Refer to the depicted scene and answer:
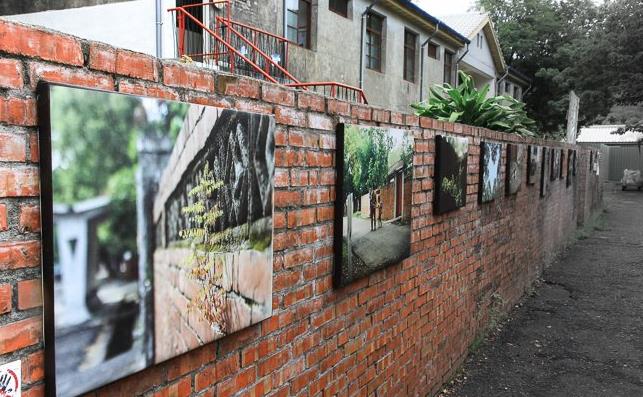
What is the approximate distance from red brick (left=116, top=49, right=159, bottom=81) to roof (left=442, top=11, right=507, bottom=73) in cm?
2292

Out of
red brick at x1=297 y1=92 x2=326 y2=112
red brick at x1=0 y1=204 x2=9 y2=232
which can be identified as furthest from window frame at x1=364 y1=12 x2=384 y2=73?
red brick at x1=0 y1=204 x2=9 y2=232

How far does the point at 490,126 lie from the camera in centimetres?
613

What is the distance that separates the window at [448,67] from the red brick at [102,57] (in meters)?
21.2

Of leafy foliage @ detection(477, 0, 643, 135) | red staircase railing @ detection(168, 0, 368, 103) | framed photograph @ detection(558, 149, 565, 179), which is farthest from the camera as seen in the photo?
leafy foliage @ detection(477, 0, 643, 135)

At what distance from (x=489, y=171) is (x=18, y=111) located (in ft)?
14.6

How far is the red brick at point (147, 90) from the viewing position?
5.07 ft

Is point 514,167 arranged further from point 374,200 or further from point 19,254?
point 19,254

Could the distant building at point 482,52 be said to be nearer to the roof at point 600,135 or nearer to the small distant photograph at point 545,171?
the small distant photograph at point 545,171

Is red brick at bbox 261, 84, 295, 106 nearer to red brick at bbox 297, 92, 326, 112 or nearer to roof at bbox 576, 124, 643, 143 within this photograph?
red brick at bbox 297, 92, 326, 112

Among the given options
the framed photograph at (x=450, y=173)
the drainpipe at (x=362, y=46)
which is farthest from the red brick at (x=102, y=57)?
the drainpipe at (x=362, y=46)

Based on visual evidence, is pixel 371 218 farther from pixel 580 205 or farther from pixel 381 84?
pixel 381 84

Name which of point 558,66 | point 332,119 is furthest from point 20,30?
point 558,66

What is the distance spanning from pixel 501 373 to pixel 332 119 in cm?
311

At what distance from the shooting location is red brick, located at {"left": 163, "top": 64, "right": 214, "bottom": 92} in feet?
5.57
